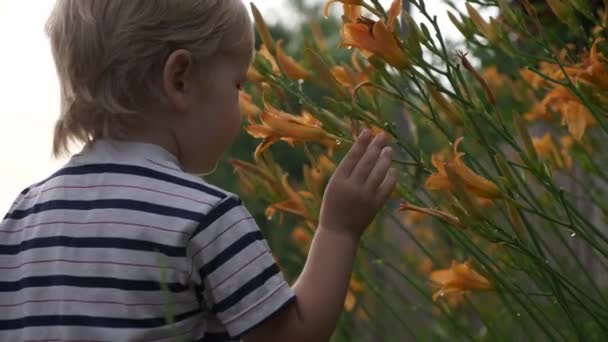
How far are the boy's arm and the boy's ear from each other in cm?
23

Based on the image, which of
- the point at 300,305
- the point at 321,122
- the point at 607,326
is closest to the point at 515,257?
the point at 607,326

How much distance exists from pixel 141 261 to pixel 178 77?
0.89 ft

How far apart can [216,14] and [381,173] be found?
321 mm

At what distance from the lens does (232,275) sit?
1.65 metres

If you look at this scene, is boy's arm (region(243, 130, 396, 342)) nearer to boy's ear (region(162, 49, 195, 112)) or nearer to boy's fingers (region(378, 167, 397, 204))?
boy's fingers (region(378, 167, 397, 204))

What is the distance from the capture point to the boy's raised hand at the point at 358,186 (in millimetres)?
1723

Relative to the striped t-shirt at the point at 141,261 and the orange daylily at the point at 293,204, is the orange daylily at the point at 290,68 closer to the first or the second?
the orange daylily at the point at 293,204

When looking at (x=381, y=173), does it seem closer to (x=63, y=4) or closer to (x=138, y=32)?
(x=138, y=32)

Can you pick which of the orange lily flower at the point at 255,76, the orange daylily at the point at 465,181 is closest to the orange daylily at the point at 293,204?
the orange lily flower at the point at 255,76

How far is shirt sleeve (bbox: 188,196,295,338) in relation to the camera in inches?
Result: 65.0

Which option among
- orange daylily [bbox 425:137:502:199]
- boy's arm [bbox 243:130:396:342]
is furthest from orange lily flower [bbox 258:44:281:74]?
boy's arm [bbox 243:130:396:342]

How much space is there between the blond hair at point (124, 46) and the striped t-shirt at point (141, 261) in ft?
0.20

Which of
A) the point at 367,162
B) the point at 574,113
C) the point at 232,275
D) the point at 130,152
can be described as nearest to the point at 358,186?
the point at 367,162

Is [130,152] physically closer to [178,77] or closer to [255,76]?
[178,77]
